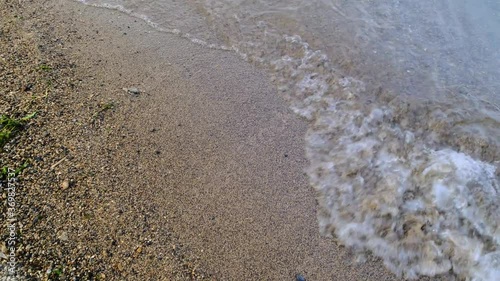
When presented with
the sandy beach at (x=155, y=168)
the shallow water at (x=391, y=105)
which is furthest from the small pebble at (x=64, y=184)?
the shallow water at (x=391, y=105)

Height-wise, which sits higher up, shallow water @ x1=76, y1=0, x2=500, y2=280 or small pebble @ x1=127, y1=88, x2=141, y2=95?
small pebble @ x1=127, y1=88, x2=141, y2=95

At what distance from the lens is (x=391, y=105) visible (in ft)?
13.9

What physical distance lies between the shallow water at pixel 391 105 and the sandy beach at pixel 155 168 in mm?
264

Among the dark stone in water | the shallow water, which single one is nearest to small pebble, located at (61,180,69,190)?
the dark stone in water

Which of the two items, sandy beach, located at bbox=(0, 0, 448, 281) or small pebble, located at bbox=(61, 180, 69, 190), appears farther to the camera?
small pebble, located at bbox=(61, 180, 69, 190)

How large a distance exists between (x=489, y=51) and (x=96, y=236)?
Result: 17.6ft

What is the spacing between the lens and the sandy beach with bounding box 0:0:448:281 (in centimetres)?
265

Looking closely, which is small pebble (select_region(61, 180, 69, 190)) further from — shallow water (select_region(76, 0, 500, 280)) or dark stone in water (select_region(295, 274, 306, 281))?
shallow water (select_region(76, 0, 500, 280))

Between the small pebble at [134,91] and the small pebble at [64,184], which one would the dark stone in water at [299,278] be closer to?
the small pebble at [64,184]

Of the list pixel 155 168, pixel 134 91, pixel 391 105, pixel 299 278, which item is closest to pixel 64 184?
pixel 155 168

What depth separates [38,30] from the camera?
4.46 m

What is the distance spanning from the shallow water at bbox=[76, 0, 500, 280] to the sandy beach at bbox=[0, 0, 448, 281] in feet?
0.87

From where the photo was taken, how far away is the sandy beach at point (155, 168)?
8.70 feet

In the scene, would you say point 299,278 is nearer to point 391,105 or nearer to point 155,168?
point 155,168
